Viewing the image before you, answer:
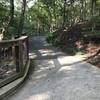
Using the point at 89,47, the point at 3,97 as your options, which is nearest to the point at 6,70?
the point at 3,97

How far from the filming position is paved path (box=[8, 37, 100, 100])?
551cm

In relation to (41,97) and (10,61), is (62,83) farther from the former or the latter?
(10,61)

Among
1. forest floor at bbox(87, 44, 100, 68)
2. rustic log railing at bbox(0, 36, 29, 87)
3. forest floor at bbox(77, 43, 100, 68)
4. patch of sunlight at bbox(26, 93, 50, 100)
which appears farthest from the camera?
forest floor at bbox(77, 43, 100, 68)

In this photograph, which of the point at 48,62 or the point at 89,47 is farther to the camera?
the point at 89,47

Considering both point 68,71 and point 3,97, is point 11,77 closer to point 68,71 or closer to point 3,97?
point 3,97

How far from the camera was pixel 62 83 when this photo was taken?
6562 mm

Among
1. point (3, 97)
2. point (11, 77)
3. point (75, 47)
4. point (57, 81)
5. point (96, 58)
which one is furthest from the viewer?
point (75, 47)

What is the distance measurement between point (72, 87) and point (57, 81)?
78 cm

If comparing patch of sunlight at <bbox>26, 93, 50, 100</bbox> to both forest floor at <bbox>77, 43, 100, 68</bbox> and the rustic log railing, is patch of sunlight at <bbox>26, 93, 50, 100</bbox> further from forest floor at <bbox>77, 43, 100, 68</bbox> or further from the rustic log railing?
forest floor at <bbox>77, 43, 100, 68</bbox>

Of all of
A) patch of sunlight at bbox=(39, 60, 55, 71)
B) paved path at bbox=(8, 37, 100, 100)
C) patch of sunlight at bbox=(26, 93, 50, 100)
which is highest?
patch of sunlight at bbox=(39, 60, 55, 71)

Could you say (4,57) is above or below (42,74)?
above

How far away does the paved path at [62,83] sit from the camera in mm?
5508

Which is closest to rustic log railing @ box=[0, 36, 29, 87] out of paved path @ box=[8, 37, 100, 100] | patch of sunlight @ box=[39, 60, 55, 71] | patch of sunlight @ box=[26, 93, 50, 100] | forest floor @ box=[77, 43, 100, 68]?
paved path @ box=[8, 37, 100, 100]

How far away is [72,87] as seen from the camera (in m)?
6.13
